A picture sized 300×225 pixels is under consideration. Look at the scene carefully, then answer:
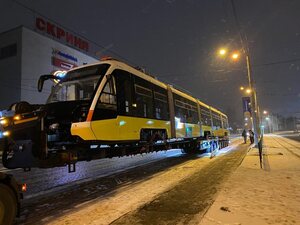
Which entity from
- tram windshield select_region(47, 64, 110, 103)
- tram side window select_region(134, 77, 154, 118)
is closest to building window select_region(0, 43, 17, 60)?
tram side window select_region(134, 77, 154, 118)

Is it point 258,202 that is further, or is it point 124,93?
point 124,93

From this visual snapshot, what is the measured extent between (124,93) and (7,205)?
4.70 m

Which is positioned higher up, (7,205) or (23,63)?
(23,63)

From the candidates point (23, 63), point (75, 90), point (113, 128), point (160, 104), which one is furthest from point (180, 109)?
point (23, 63)

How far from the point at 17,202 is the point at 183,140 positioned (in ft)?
33.5

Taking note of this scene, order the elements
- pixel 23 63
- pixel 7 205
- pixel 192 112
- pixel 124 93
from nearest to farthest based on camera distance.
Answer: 1. pixel 7 205
2. pixel 124 93
3. pixel 192 112
4. pixel 23 63

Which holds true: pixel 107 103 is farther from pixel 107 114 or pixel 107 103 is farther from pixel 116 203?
pixel 116 203

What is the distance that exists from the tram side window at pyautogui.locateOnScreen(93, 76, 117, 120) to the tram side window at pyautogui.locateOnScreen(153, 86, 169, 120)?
10.7 feet

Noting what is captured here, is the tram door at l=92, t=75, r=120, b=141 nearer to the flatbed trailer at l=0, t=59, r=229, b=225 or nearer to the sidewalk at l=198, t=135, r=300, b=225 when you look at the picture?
the flatbed trailer at l=0, t=59, r=229, b=225

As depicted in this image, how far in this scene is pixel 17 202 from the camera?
5.00 meters

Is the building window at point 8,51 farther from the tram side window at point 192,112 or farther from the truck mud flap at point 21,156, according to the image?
the truck mud flap at point 21,156

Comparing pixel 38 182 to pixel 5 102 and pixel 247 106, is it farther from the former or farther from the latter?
pixel 5 102

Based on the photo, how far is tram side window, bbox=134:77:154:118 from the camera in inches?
381

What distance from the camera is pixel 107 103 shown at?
7.72 metres
